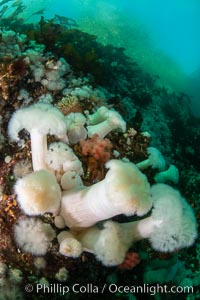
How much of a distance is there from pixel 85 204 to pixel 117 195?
1.77ft

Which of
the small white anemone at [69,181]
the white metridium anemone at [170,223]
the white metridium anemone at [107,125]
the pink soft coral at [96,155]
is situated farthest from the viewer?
the white metridium anemone at [107,125]

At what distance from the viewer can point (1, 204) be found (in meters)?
3.74

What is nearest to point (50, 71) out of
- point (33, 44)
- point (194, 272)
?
point (33, 44)

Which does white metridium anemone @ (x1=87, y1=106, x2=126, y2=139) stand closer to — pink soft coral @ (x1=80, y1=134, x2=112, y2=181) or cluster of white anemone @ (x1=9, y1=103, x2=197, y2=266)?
pink soft coral @ (x1=80, y1=134, x2=112, y2=181)

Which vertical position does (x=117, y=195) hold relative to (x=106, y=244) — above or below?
above

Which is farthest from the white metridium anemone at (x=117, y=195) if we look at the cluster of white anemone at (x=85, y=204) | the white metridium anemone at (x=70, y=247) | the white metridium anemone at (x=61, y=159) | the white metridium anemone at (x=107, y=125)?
the white metridium anemone at (x=107, y=125)

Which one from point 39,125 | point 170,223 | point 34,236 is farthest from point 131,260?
point 39,125

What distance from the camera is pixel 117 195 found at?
2.74 m

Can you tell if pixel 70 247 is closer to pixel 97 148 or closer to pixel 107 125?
pixel 97 148

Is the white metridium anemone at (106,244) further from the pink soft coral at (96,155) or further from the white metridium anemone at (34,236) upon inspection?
the pink soft coral at (96,155)

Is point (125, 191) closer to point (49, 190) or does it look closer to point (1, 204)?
point (49, 190)

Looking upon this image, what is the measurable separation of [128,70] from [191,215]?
8.76m

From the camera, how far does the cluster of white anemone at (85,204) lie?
285cm

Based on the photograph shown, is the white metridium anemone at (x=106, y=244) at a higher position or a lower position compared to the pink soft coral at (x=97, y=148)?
lower
